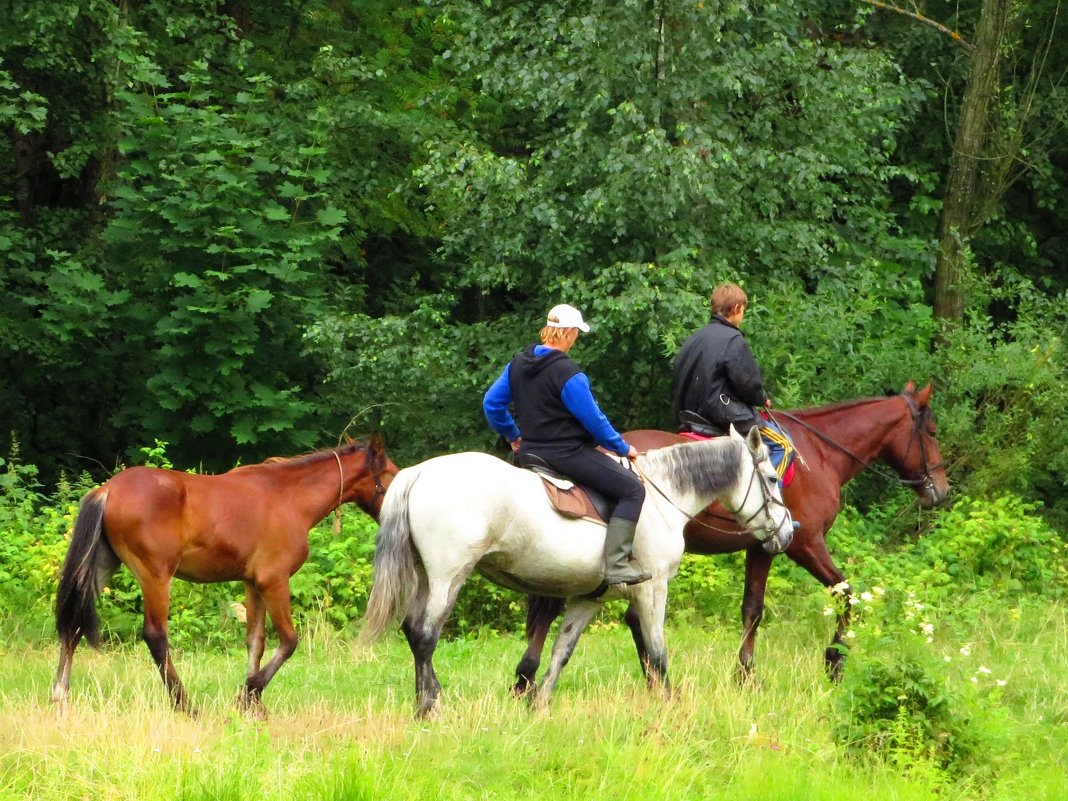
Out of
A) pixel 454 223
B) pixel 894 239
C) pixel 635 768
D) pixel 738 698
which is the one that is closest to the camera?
pixel 635 768

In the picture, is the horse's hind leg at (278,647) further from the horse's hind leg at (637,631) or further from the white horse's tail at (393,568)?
the horse's hind leg at (637,631)

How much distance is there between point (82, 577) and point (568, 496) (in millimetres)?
2764

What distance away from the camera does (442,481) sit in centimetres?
786

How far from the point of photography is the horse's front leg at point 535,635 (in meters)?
8.69

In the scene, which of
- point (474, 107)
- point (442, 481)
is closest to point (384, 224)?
point (474, 107)

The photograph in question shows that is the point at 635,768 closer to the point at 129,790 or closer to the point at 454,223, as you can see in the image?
the point at 129,790

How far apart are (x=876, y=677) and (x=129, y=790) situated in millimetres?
3717

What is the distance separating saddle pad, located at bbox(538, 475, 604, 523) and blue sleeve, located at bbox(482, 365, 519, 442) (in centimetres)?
68

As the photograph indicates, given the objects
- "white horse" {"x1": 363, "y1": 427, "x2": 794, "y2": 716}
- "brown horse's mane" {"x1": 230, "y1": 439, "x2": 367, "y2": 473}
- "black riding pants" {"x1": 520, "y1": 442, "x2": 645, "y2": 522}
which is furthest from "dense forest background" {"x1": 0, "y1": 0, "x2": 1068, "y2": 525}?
"black riding pants" {"x1": 520, "y1": 442, "x2": 645, "y2": 522}

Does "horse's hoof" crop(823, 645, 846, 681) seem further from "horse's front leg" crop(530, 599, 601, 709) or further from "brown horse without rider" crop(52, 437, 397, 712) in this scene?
"brown horse without rider" crop(52, 437, 397, 712)

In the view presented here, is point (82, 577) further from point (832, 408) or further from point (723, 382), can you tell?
point (832, 408)

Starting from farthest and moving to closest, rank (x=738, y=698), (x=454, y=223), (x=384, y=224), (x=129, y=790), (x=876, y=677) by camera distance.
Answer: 1. (x=384, y=224)
2. (x=454, y=223)
3. (x=738, y=698)
4. (x=876, y=677)
5. (x=129, y=790)

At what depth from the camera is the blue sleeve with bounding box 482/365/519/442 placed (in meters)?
8.65

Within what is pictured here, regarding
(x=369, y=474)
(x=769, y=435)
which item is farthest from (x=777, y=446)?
(x=369, y=474)
